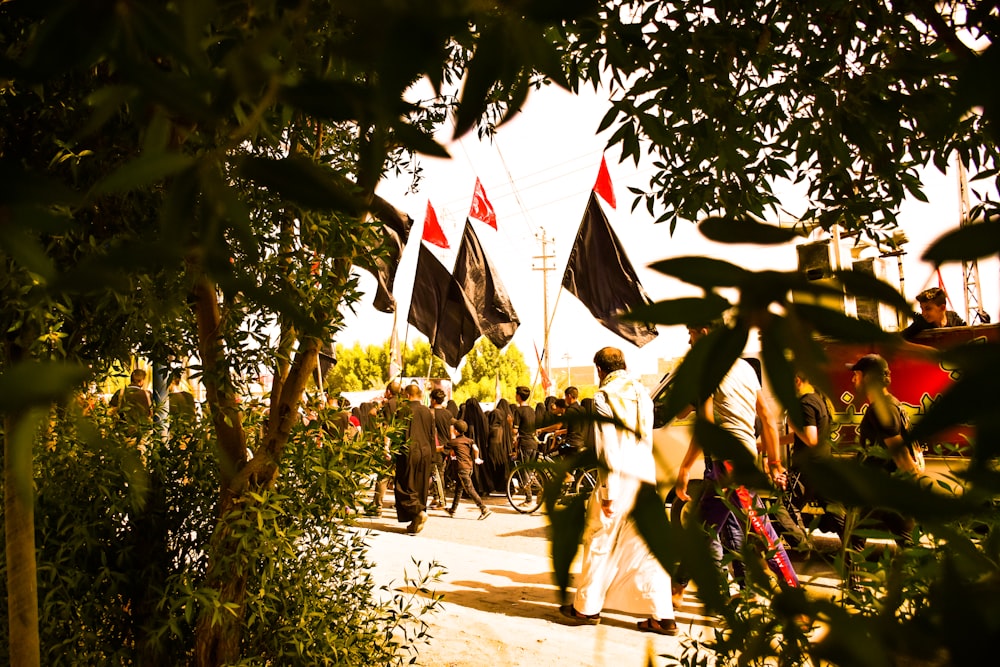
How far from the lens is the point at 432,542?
26.3 feet

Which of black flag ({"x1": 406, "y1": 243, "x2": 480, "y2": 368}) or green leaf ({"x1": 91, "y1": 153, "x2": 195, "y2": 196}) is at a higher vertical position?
black flag ({"x1": 406, "y1": 243, "x2": 480, "y2": 368})

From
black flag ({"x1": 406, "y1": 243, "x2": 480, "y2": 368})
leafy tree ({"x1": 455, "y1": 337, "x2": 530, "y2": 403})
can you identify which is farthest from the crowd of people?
leafy tree ({"x1": 455, "y1": 337, "x2": 530, "y2": 403})

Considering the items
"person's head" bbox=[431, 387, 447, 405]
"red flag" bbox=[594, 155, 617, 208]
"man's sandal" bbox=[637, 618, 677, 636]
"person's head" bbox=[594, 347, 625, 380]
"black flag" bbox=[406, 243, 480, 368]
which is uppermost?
"red flag" bbox=[594, 155, 617, 208]

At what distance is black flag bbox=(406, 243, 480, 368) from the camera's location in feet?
34.0

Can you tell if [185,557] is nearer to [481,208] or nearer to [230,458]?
[230,458]

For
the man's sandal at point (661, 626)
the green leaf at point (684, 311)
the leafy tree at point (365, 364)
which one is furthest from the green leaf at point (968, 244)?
the leafy tree at point (365, 364)

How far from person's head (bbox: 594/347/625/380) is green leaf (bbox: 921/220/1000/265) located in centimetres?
469

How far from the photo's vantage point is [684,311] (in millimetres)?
478

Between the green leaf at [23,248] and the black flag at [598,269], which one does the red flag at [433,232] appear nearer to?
the black flag at [598,269]

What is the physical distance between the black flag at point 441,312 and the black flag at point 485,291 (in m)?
0.63

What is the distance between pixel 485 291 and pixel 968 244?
1085 cm

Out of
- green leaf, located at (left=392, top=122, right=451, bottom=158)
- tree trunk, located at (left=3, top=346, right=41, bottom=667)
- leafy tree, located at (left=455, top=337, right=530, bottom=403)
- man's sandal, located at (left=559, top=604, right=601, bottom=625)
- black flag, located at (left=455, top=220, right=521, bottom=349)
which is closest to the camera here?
green leaf, located at (left=392, top=122, right=451, bottom=158)

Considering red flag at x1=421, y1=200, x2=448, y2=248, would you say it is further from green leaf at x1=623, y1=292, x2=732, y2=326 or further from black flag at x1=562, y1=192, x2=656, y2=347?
green leaf at x1=623, y1=292, x2=732, y2=326

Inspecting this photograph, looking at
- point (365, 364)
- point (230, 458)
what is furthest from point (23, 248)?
point (365, 364)
